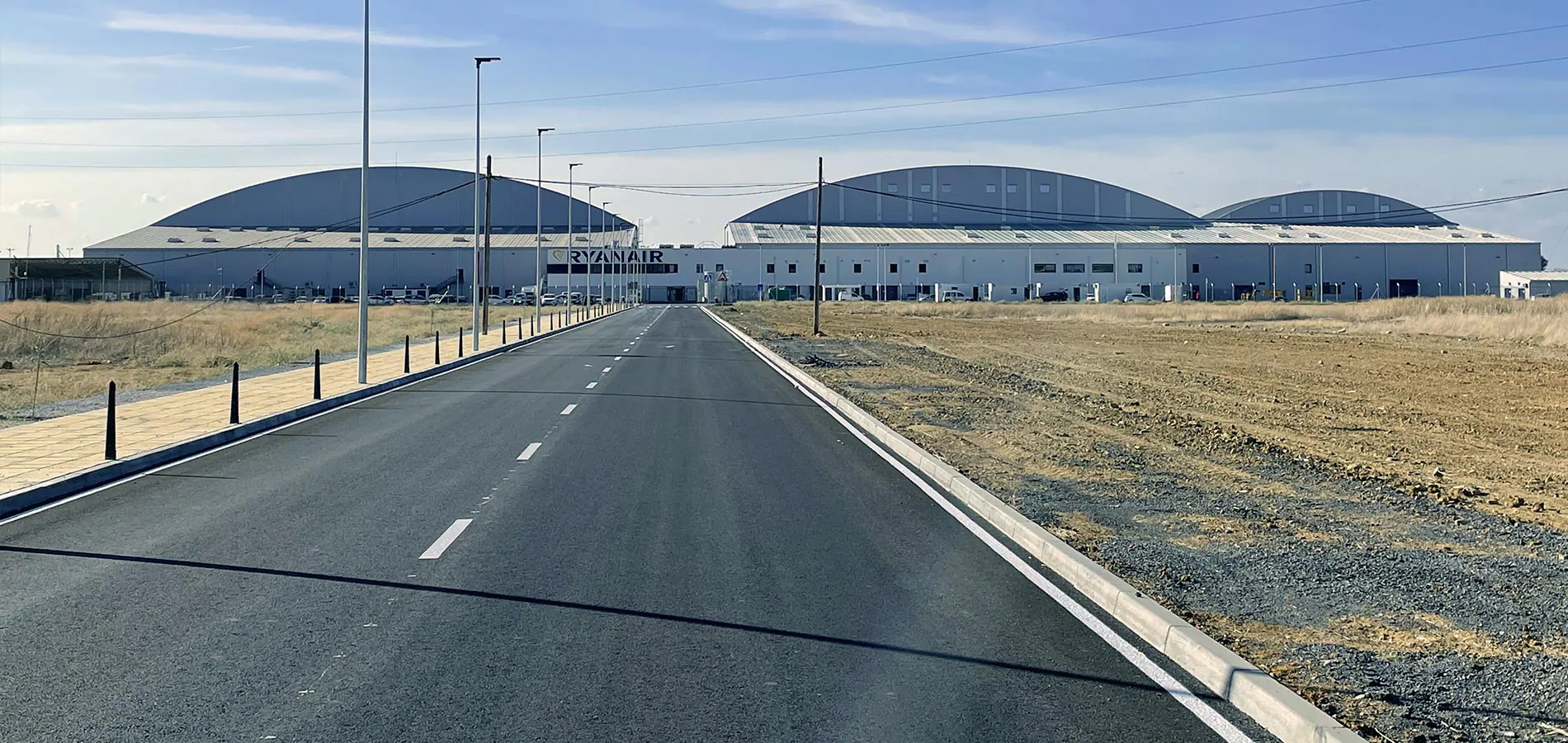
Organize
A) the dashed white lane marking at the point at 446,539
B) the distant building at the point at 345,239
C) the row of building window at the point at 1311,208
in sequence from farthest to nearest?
the row of building window at the point at 1311,208 → the distant building at the point at 345,239 → the dashed white lane marking at the point at 446,539

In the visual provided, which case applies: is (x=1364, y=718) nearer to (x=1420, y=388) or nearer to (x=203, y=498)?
(x=203, y=498)

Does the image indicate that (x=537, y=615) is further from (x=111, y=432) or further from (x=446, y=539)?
(x=111, y=432)

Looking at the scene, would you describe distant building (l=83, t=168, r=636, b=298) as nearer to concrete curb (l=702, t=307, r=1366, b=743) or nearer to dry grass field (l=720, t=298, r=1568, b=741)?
dry grass field (l=720, t=298, r=1568, b=741)

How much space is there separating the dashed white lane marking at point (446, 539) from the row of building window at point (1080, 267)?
114 m

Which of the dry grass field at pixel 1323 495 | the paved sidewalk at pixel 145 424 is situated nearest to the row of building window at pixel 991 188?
the dry grass field at pixel 1323 495

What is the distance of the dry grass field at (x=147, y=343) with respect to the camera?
3011 cm

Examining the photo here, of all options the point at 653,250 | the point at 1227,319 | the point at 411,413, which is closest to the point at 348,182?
the point at 653,250

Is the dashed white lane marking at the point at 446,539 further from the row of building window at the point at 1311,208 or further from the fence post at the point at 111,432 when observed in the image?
the row of building window at the point at 1311,208

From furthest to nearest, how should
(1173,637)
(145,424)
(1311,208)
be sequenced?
(1311,208)
(145,424)
(1173,637)

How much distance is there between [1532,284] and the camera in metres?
97.1

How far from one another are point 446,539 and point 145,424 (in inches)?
420

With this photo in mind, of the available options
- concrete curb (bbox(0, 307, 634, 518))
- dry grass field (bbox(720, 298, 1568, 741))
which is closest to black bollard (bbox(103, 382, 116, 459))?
concrete curb (bbox(0, 307, 634, 518))

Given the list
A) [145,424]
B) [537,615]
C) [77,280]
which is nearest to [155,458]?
[145,424]

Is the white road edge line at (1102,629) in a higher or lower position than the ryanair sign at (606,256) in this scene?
lower
